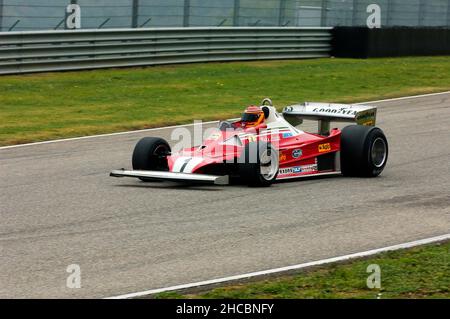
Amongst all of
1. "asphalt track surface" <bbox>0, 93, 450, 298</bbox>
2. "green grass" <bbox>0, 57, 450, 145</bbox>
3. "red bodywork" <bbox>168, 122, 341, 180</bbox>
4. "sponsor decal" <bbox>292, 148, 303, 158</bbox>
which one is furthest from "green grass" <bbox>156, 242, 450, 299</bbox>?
"green grass" <bbox>0, 57, 450, 145</bbox>

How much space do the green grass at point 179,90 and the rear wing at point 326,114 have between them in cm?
445

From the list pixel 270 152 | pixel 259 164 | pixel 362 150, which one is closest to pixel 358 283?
pixel 259 164

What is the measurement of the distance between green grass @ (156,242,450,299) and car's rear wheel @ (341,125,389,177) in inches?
170

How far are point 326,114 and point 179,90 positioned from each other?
942cm

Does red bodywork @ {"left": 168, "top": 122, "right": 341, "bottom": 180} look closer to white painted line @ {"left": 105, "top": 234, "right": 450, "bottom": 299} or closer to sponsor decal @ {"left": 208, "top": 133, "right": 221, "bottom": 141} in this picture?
sponsor decal @ {"left": 208, "top": 133, "right": 221, "bottom": 141}

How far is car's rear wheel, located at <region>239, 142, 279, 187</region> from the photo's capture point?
38.0ft

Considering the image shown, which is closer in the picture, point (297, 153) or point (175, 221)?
point (175, 221)

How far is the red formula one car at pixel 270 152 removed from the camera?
11719 millimetres

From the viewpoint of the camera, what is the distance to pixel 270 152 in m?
11.8

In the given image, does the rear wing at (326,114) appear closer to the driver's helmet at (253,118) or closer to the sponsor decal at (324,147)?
the sponsor decal at (324,147)

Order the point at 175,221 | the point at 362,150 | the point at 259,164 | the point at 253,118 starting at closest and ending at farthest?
the point at 175,221, the point at 259,164, the point at 253,118, the point at 362,150

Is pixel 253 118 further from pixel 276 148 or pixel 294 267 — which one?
pixel 294 267

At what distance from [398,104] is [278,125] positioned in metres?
9.29
